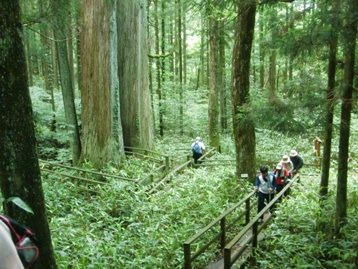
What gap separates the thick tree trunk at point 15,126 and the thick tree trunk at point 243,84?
665 cm

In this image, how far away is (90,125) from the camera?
11344mm

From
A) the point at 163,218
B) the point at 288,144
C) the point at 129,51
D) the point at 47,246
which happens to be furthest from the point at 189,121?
the point at 47,246

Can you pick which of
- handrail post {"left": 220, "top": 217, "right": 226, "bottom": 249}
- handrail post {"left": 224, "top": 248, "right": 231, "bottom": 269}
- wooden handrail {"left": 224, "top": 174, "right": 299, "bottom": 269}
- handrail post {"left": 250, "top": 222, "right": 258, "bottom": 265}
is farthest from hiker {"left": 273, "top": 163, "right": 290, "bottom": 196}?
handrail post {"left": 224, "top": 248, "right": 231, "bottom": 269}

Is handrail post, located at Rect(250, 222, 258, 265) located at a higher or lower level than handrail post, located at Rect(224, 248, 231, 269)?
lower

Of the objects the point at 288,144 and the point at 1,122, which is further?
the point at 288,144

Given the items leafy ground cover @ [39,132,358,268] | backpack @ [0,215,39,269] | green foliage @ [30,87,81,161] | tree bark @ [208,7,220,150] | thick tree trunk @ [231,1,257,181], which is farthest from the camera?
tree bark @ [208,7,220,150]

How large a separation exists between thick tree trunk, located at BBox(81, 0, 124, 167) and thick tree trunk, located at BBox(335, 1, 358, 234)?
7.31m

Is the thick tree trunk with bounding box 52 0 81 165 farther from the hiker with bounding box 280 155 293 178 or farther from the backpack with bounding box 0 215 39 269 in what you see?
the backpack with bounding box 0 215 39 269

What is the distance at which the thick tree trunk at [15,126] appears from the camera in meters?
2.87

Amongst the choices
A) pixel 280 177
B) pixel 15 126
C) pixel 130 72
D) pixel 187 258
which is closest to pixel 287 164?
pixel 280 177

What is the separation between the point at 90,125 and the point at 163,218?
514 cm

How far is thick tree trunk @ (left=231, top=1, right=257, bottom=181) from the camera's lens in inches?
376

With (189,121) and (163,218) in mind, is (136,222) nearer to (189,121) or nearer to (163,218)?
(163,218)

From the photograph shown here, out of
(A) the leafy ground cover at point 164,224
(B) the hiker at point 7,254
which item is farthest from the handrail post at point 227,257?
(B) the hiker at point 7,254
